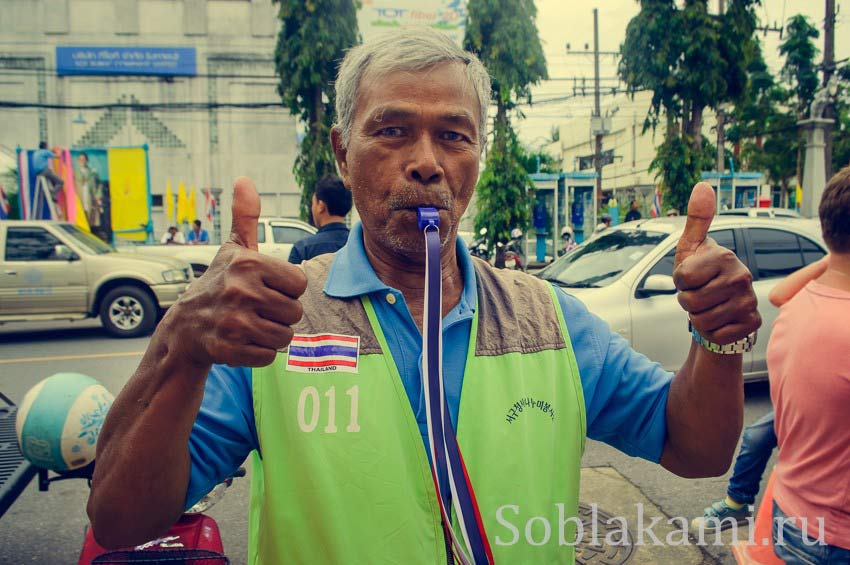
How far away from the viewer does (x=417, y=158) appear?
58.8 inches

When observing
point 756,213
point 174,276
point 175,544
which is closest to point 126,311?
point 174,276

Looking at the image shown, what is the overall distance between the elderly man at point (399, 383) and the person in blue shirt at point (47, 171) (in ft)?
55.3

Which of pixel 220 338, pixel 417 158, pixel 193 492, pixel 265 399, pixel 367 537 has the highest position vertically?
pixel 417 158

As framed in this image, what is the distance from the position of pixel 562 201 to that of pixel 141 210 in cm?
1207

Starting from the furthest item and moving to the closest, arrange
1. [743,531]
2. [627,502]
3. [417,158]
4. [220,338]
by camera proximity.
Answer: [627,502], [743,531], [417,158], [220,338]

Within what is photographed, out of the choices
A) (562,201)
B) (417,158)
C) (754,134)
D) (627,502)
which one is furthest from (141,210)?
(754,134)

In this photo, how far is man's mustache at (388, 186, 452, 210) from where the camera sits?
1.49 meters

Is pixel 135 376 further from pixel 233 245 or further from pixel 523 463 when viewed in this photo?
pixel 523 463

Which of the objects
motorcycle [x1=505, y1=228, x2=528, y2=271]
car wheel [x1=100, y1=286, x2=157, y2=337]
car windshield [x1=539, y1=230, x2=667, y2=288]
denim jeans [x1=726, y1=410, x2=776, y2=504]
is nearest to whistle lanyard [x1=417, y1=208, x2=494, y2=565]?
denim jeans [x1=726, y1=410, x2=776, y2=504]

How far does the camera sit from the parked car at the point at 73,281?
29.9 feet

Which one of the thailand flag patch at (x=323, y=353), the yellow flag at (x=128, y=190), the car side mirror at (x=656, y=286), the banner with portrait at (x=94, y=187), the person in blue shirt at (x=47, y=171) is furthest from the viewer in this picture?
the yellow flag at (x=128, y=190)

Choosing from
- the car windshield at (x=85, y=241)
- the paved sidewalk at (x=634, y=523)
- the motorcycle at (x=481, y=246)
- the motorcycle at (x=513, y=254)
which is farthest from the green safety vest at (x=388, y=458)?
the motorcycle at (x=481, y=246)

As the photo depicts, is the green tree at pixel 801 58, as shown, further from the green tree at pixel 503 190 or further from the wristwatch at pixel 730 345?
the wristwatch at pixel 730 345

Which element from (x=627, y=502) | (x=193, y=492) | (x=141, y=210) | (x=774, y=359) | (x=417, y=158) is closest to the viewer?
(x=193, y=492)
